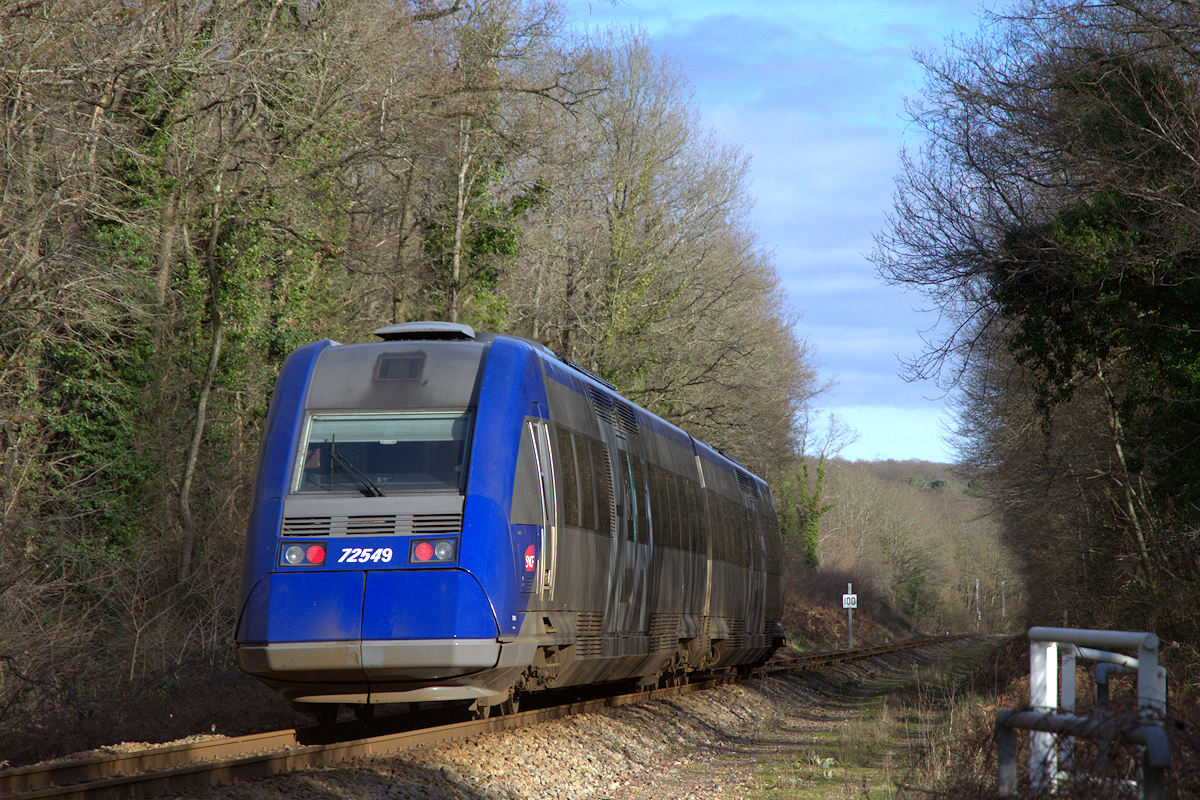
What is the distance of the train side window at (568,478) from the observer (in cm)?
1019

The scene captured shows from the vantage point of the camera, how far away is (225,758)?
7.99 m

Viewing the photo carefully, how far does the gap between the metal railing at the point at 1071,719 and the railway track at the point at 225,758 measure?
15.1ft

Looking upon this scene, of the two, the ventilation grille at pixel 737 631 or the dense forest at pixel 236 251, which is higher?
the dense forest at pixel 236 251

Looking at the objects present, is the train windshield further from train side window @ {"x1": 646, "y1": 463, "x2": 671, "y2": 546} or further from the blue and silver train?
train side window @ {"x1": 646, "y1": 463, "x2": 671, "y2": 546}

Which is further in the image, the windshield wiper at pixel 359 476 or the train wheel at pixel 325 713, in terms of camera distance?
the train wheel at pixel 325 713

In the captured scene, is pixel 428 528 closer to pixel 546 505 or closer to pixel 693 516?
pixel 546 505

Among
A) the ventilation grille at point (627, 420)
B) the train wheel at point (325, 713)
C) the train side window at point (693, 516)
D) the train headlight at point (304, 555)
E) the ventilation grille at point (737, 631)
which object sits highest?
the ventilation grille at point (627, 420)

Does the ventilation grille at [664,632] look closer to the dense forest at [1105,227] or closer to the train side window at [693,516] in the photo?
the train side window at [693,516]

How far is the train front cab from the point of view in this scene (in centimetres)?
855

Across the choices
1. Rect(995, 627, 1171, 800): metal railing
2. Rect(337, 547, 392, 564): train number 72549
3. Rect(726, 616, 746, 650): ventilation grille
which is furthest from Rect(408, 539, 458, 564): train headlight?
Rect(726, 616, 746, 650): ventilation grille

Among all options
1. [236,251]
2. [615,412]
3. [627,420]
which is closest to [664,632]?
[627,420]

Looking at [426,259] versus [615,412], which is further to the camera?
[426,259]

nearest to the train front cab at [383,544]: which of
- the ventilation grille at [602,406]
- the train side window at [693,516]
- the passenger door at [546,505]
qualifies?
the passenger door at [546,505]

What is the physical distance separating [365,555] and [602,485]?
128 inches
